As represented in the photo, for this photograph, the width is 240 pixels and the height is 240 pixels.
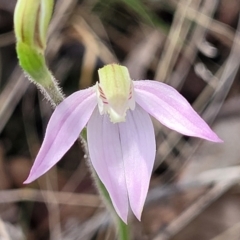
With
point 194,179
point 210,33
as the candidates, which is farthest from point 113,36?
point 194,179

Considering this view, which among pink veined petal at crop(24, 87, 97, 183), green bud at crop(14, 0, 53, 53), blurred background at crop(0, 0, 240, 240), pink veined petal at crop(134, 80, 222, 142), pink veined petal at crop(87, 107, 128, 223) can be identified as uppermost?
green bud at crop(14, 0, 53, 53)

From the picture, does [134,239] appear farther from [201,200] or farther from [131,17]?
[131,17]

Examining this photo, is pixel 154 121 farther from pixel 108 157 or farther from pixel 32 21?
pixel 32 21

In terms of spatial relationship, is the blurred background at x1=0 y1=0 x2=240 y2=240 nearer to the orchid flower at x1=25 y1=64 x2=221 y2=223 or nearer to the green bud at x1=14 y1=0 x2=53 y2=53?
the orchid flower at x1=25 y1=64 x2=221 y2=223

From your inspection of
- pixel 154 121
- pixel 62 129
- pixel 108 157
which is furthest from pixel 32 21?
pixel 154 121

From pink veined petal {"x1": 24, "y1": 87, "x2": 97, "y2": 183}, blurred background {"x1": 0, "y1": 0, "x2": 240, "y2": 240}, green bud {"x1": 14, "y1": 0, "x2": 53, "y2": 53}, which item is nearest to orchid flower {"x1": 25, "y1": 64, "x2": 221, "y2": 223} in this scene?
pink veined petal {"x1": 24, "y1": 87, "x2": 97, "y2": 183}

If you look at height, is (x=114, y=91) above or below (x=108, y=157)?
above
